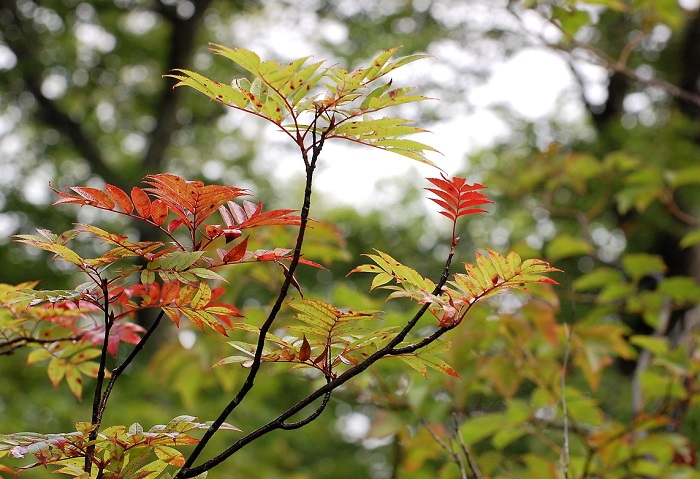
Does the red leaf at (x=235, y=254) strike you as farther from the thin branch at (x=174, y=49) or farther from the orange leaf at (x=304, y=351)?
the thin branch at (x=174, y=49)

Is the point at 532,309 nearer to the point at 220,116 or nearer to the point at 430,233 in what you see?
the point at 430,233

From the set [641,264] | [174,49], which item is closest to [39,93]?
[174,49]

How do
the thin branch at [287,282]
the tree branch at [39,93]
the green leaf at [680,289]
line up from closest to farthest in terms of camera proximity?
the thin branch at [287,282]
the green leaf at [680,289]
the tree branch at [39,93]

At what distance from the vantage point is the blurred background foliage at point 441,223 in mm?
1382

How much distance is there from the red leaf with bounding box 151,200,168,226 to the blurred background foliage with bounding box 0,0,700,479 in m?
0.12

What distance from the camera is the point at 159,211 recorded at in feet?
1.78

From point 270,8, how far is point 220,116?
0.99 m

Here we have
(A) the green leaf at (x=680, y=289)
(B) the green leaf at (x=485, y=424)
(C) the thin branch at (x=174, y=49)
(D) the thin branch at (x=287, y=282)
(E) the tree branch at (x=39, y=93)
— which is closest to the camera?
(D) the thin branch at (x=287, y=282)

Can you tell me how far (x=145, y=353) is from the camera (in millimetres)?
4461

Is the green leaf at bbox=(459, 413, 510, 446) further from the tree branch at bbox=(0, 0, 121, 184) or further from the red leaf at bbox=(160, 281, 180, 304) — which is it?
the tree branch at bbox=(0, 0, 121, 184)

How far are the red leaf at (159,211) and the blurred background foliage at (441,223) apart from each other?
0.12 meters

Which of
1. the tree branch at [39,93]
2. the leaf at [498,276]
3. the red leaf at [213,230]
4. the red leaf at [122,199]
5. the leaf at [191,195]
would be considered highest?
the leaf at [191,195]

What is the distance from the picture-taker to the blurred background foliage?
138 cm

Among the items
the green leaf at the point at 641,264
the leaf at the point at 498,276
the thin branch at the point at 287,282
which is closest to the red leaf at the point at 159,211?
the thin branch at the point at 287,282
